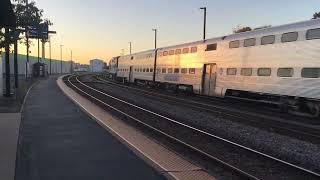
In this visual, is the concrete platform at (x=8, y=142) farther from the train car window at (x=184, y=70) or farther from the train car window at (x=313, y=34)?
the train car window at (x=184, y=70)

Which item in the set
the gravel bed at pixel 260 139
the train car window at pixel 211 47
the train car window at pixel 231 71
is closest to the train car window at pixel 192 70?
the train car window at pixel 211 47

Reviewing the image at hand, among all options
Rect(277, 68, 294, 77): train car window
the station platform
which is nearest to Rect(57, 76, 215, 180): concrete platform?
the station platform

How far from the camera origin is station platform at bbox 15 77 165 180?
30.9 feet

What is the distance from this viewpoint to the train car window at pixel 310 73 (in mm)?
19656

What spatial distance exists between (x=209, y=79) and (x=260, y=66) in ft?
20.7

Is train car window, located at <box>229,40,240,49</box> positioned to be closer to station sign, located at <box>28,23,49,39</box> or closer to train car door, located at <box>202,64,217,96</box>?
train car door, located at <box>202,64,217,96</box>

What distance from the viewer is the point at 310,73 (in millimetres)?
20125

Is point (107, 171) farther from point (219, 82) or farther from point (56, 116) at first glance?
point (219, 82)

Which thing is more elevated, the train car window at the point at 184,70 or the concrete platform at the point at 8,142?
the train car window at the point at 184,70

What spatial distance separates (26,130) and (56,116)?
172 inches

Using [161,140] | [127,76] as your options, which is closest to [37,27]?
[127,76]

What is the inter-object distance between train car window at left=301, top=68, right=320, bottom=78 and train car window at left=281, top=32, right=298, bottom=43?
4.87ft

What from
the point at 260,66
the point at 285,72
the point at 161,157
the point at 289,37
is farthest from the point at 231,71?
the point at 161,157

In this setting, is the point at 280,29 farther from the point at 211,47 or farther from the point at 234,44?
the point at 211,47
